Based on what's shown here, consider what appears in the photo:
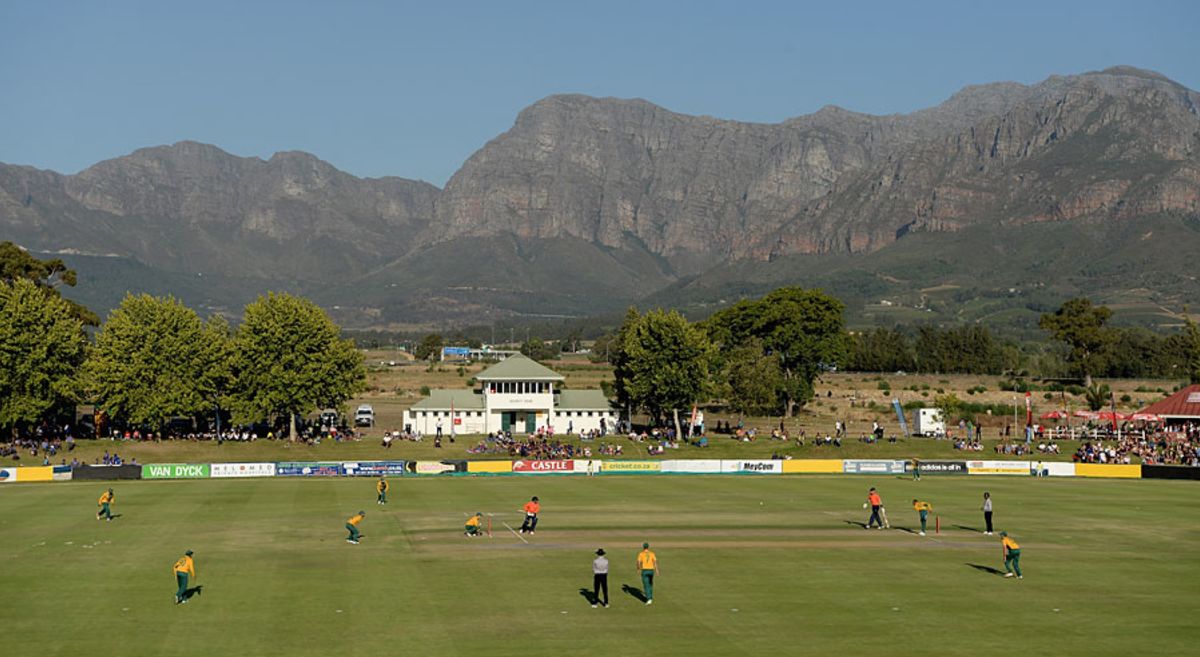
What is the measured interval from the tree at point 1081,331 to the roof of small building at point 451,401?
300 ft

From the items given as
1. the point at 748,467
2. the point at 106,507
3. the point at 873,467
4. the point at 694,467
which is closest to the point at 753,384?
the point at 873,467

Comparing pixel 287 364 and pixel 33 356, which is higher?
pixel 33 356

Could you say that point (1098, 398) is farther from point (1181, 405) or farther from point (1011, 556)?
point (1011, 556)

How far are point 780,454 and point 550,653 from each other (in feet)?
222

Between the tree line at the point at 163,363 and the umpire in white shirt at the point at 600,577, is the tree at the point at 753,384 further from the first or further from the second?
the umpire in white shirt at the point at 600,577

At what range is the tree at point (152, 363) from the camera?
101 meters

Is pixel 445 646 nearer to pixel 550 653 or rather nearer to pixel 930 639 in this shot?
pixel 550 653

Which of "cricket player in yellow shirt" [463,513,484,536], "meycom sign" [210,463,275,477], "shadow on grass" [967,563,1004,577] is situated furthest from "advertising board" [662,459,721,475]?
"shadow on grass" [967,563,1004,577]

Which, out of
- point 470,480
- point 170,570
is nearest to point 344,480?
point 470,480

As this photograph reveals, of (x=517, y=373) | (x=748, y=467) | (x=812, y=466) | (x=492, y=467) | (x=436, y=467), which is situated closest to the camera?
(x=436, y=467)

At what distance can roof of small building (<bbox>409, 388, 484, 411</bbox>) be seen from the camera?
117181mm

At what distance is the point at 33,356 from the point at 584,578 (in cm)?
7208

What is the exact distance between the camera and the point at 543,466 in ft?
287

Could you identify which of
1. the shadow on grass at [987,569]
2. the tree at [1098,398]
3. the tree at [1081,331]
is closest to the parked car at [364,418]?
the tree at [1098,398]
